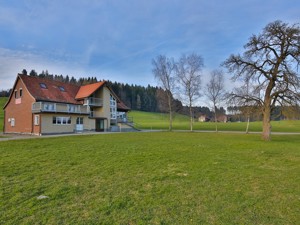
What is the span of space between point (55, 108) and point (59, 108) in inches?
29.1

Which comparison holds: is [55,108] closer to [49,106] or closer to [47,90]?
[49,106]

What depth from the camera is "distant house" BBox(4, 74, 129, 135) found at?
29.1 m

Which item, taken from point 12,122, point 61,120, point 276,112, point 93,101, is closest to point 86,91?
point 93,101

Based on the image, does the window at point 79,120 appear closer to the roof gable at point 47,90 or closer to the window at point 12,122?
the roof gable at point 47,90

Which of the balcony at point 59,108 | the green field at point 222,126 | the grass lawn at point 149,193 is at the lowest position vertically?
the grass lawn at point 149,193

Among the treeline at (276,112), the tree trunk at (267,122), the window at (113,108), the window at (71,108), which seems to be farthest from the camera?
the window at (113,108)

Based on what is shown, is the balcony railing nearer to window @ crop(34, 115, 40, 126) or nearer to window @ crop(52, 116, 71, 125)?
window @ crop(52, 116, 71, 125)

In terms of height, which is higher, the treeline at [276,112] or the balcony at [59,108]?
the balcony at [59,108]

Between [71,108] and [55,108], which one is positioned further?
[71,108]

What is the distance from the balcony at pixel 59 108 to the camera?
92.5 ft

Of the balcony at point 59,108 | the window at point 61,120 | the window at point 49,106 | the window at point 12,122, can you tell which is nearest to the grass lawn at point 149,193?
the balcony at point 59,108

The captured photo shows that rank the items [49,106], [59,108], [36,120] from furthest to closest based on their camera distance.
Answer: [59,108] → [49,106] → [36,120]

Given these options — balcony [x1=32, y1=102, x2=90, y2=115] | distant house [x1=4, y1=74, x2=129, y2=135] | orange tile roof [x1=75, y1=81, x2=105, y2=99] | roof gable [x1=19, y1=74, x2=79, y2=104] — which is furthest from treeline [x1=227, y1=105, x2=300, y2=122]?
roof gable [x1=19, y1=74, x2=79, y2=104]

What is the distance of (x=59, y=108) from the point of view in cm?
3048
